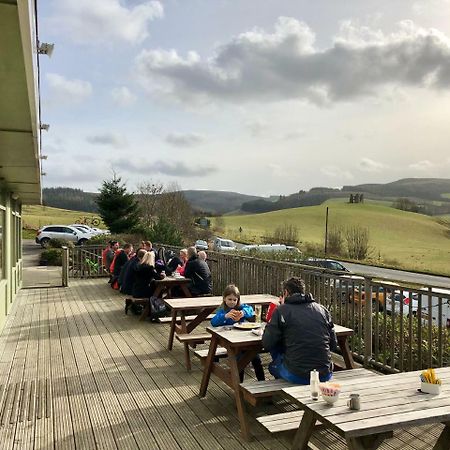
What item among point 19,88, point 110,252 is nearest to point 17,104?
point 19,88

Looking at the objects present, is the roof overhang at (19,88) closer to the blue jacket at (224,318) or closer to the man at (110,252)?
the blue jacket at (224,318)

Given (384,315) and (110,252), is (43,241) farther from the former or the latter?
(384,315)

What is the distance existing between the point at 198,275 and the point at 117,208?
23645 millimetres

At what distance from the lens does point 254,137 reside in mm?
21656

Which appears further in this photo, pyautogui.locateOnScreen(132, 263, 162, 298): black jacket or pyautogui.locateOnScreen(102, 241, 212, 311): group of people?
pyautogui.locateOnScreen(132, 263, 162, 298): black jacket

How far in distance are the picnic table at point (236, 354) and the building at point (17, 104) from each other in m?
2.54

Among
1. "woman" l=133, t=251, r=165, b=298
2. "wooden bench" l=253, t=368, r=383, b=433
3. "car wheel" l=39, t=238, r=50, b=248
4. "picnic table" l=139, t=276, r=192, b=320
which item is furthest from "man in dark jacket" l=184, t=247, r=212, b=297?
"car wheel" l=39, t=238, r=50, b=248

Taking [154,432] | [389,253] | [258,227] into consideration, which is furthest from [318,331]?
[258,227]

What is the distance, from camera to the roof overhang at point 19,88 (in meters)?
2.12

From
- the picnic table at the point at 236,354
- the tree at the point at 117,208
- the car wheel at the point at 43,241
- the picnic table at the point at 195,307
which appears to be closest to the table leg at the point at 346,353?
the picnic table at the point at 236,354

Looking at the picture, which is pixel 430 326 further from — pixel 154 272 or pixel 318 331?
pixel 154 272

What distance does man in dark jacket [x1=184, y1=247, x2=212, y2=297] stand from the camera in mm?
8289

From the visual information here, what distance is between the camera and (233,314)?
4.54 m

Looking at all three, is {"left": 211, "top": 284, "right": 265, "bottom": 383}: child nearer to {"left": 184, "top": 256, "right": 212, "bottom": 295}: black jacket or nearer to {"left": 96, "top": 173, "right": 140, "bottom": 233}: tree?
{"left": 184, "top": 256, "right": 212, "bottom": 295}: black jacket
